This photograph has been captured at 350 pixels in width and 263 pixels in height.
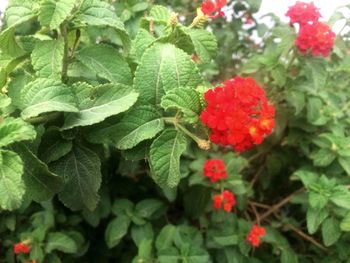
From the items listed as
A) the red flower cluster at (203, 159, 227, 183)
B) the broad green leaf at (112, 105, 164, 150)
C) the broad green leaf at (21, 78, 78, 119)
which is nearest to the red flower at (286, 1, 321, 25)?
the red flower cluster at (203, 159, 227, 183)

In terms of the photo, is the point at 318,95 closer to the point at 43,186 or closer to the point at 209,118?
the point at 209,118

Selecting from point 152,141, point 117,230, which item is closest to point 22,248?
point 117,230

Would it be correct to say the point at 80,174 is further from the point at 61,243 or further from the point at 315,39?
the point at 315,39

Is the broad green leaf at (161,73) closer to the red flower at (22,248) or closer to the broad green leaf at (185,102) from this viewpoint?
the broad green leaf at (185,102)

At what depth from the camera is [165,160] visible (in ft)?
2.62

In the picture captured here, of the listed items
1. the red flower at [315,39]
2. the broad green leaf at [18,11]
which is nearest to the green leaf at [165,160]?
the broad green leaf at [18,11]

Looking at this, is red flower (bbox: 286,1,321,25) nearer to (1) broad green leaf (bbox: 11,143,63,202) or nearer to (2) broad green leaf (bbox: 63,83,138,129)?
(2) broad green leaf (bbox: 63,83,138,129)

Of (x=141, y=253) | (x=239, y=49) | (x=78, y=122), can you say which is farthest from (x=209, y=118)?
(x=239, y=49)

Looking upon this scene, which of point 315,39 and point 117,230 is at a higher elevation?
point 315,39

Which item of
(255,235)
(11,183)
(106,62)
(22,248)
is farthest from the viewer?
(255,235)

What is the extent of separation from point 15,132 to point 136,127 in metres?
0.23

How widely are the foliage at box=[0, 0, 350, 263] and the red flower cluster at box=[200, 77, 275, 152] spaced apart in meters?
0.04

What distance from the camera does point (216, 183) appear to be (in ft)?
4.96

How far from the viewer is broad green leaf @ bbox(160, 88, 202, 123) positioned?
77 cm
